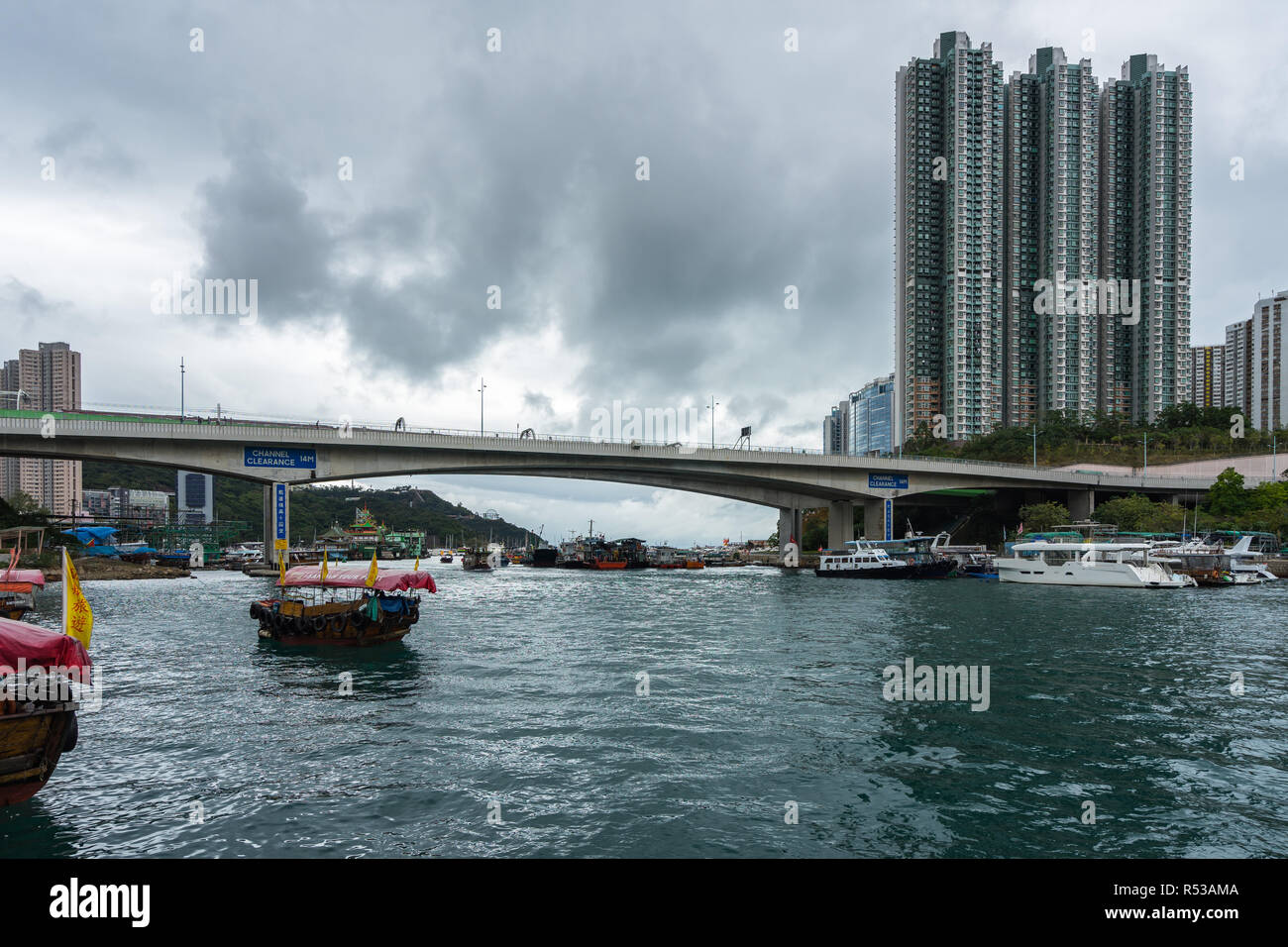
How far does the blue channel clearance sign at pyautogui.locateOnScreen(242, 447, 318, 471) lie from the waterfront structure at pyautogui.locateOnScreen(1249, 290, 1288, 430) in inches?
5623

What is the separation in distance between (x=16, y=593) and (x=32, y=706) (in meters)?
27.7

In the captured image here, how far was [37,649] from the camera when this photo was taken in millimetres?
10828

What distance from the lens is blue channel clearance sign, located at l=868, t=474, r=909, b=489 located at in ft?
255

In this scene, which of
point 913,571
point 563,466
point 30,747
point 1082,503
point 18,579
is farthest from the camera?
point 1082,503

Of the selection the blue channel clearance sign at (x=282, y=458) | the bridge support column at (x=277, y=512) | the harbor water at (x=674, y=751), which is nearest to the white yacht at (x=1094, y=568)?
the harbor water at (x=674, y=751)

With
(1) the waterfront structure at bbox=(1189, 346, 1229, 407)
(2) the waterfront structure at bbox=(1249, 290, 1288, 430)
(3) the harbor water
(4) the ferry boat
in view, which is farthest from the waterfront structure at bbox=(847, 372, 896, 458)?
(3) the harbor water

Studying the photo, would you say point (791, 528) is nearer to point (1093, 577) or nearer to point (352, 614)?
point (1093, 577)

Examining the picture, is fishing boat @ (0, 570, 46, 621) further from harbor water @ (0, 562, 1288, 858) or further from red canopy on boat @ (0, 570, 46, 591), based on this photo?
harbor water @ (0, 562, 1288, 858)

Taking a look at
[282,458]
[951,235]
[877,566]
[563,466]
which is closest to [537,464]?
[563,466]

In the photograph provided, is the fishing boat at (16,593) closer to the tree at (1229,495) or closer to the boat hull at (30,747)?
the boat hull at (30,747)

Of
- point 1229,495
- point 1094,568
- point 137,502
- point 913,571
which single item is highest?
point 1229,495

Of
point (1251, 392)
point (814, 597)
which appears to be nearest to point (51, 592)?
point (814, 597)

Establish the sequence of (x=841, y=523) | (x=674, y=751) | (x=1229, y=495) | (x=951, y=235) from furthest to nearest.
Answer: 1. (x=951, y=235)
2. (x=841, y=523)
3. (x=1229, y=495)
4. (x=674, y=751)
